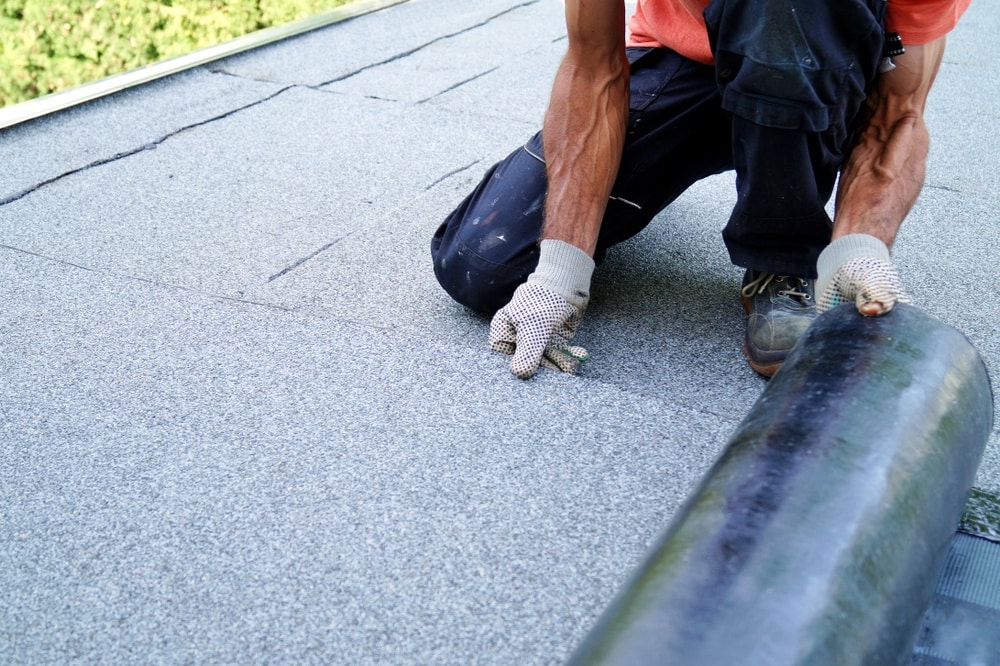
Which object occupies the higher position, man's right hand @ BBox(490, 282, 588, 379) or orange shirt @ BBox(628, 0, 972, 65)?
orange shirt @ BBox(628, 0, 972, 65)

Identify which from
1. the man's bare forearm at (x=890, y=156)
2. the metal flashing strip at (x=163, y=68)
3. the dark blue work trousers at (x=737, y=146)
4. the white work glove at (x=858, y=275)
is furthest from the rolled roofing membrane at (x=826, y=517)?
the metal flashing strip at (x=163, y=68)

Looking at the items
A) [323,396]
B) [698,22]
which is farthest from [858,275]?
[323,396]

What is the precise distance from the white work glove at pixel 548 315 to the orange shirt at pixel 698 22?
0.53 metres

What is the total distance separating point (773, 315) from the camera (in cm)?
175

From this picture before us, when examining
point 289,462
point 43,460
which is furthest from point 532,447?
point 43,460

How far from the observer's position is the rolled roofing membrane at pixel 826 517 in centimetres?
80

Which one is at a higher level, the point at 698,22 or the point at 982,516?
the point at 698,22

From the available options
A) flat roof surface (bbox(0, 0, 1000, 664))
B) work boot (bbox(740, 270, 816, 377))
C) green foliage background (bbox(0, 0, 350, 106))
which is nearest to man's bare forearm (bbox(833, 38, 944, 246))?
work boot (bbox(740, 270, 816, 377))

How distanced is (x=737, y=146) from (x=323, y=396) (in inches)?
33.8

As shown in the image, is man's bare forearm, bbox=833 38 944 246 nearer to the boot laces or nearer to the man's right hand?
the boot laces

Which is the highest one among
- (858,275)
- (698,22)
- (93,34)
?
(698,22)

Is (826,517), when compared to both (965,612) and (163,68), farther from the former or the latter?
(163,68)

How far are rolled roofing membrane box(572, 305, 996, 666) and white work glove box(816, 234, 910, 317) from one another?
0.29ft

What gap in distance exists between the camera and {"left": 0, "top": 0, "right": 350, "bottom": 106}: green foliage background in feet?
13.6
